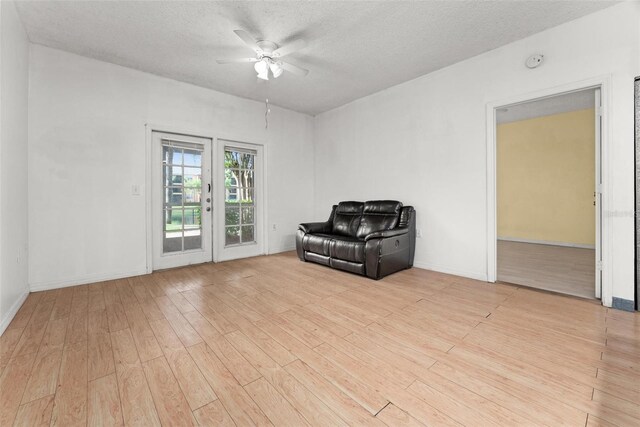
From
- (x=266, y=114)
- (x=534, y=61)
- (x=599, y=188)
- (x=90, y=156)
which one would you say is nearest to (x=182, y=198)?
(x=90, y=156)

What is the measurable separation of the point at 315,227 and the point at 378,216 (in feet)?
3.44

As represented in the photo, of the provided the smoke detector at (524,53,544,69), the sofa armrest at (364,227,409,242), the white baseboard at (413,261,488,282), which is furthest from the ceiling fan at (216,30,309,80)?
the white baseboard at (413,261,488,282)

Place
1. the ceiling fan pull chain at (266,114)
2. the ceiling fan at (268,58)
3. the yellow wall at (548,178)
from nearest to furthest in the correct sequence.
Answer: the ceiling fan at (268,58), the ceiling fan pull chain at (266,114), the yellow wall at (548,178)

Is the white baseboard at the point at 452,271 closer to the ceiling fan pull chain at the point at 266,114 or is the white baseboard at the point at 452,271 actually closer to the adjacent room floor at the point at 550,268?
the adjacent room floor at the point at 550,268

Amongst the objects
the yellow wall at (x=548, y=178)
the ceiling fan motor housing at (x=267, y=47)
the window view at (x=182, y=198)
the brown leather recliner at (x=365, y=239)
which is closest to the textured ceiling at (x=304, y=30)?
the ceiling fan motor housing at (x=267, y=47)

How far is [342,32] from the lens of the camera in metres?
2.77

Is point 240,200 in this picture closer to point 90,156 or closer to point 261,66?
point 90,156

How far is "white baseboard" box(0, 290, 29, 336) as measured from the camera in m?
2.05

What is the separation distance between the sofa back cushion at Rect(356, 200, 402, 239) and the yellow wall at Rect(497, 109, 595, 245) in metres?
3.90

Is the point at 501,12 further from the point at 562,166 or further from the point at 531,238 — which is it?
the point at 531,238

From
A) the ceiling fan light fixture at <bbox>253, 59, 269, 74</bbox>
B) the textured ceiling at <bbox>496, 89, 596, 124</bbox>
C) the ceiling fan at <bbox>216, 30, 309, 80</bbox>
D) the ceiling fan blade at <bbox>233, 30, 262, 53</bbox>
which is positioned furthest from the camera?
the textured ceiling at <bbox>496, 89, 596, 124</bbox>

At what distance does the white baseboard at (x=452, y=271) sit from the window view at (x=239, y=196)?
2858 mm

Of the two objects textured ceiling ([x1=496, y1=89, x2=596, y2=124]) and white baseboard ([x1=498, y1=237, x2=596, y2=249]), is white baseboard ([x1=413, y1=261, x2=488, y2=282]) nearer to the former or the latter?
textured ceiling ([x1=496, y1=89, x2=596, y2=124])

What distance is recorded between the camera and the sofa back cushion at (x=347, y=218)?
4316 millimetres
